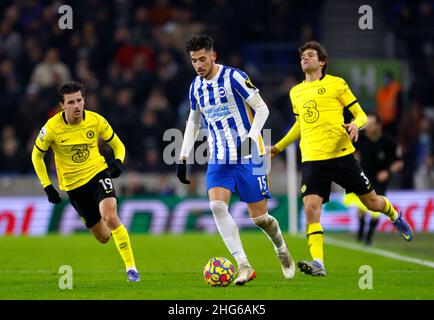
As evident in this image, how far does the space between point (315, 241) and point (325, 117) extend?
1.38 metres

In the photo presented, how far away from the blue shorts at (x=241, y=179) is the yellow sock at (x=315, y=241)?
3.31ft

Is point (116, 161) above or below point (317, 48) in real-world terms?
below

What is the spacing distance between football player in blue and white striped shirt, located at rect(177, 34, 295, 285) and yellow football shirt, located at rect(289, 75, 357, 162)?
1126 mm

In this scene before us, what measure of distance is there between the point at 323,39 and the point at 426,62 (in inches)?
105

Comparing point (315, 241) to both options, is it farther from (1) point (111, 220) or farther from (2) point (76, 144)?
(2) point (76, 144)

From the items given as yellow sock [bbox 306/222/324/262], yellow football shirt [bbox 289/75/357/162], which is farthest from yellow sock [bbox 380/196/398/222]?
yellow sock [bbox 306/222/324/262]

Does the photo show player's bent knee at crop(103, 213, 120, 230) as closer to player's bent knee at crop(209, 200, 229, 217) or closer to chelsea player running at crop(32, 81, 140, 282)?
chelsea player running at crop(32, 81, 140, 282)

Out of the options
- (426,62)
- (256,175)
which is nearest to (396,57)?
(426,62)

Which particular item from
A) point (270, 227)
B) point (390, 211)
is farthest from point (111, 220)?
point (390, 211)

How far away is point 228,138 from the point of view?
10438 millimetres

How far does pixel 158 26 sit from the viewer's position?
24234 mm

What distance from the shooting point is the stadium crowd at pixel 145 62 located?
2136 centimetres

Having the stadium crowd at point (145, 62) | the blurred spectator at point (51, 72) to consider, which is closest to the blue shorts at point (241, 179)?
the stadium crowd at point (145, 62)
